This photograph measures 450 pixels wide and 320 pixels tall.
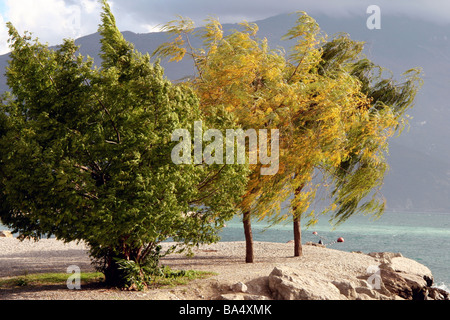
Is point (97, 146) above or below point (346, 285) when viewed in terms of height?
above

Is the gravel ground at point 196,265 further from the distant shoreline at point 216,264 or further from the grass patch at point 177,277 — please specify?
the grass patch at point 177,277

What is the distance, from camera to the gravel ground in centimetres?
1217

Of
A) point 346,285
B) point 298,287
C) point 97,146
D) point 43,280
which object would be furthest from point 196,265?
point 97,146

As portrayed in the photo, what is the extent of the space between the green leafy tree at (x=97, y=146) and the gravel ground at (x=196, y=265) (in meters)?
1.47

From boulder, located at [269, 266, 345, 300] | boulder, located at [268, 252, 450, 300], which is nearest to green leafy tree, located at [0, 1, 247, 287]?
boulder, located at [269, 266, 345, 300]

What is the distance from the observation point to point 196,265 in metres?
19.1

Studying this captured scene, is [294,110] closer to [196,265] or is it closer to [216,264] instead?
[216,264]

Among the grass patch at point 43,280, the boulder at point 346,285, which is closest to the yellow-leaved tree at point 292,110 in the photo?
the boulder at point 346,285

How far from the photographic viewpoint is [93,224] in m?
11.4

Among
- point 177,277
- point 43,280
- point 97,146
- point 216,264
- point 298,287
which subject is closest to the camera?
point 97,146

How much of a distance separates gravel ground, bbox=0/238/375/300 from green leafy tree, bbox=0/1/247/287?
1467mm

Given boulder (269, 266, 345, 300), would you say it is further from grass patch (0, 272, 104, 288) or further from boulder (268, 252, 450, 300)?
grass patch (0, 272, 104, 288)

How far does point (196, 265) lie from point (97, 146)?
9.19 metres

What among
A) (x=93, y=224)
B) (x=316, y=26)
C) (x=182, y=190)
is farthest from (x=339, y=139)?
(x=93, y=224)
